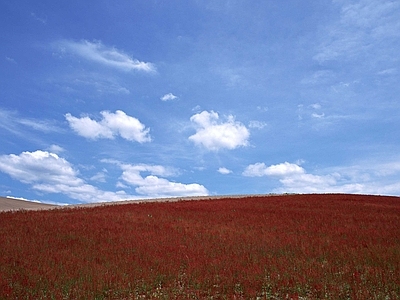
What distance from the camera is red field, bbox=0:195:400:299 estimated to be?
6781mm

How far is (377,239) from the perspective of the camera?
1107 centimetres

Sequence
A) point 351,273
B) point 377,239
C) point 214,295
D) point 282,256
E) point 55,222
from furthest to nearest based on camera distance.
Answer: point 55,222 → point 377,239 → point 282,256 → point 351,273 → point 214,295

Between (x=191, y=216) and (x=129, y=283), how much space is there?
30.1ft

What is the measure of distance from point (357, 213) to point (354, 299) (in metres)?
11.9

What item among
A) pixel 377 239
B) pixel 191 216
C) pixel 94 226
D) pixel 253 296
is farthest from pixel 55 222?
pixel 377 239

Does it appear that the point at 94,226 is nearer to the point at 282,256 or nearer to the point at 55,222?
the point at 55,222

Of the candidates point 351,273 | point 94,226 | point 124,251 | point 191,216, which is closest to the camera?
point 351,273

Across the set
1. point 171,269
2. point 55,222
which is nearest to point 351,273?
point 171,269

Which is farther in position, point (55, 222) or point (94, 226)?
point (55, 222)

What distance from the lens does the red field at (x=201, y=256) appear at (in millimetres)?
6781

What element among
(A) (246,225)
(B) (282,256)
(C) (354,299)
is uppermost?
(A) (246,225)

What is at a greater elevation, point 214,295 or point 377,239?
point 377,239

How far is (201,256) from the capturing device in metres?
9.06

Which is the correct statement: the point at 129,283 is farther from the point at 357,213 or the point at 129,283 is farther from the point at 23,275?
the point at 357,213
